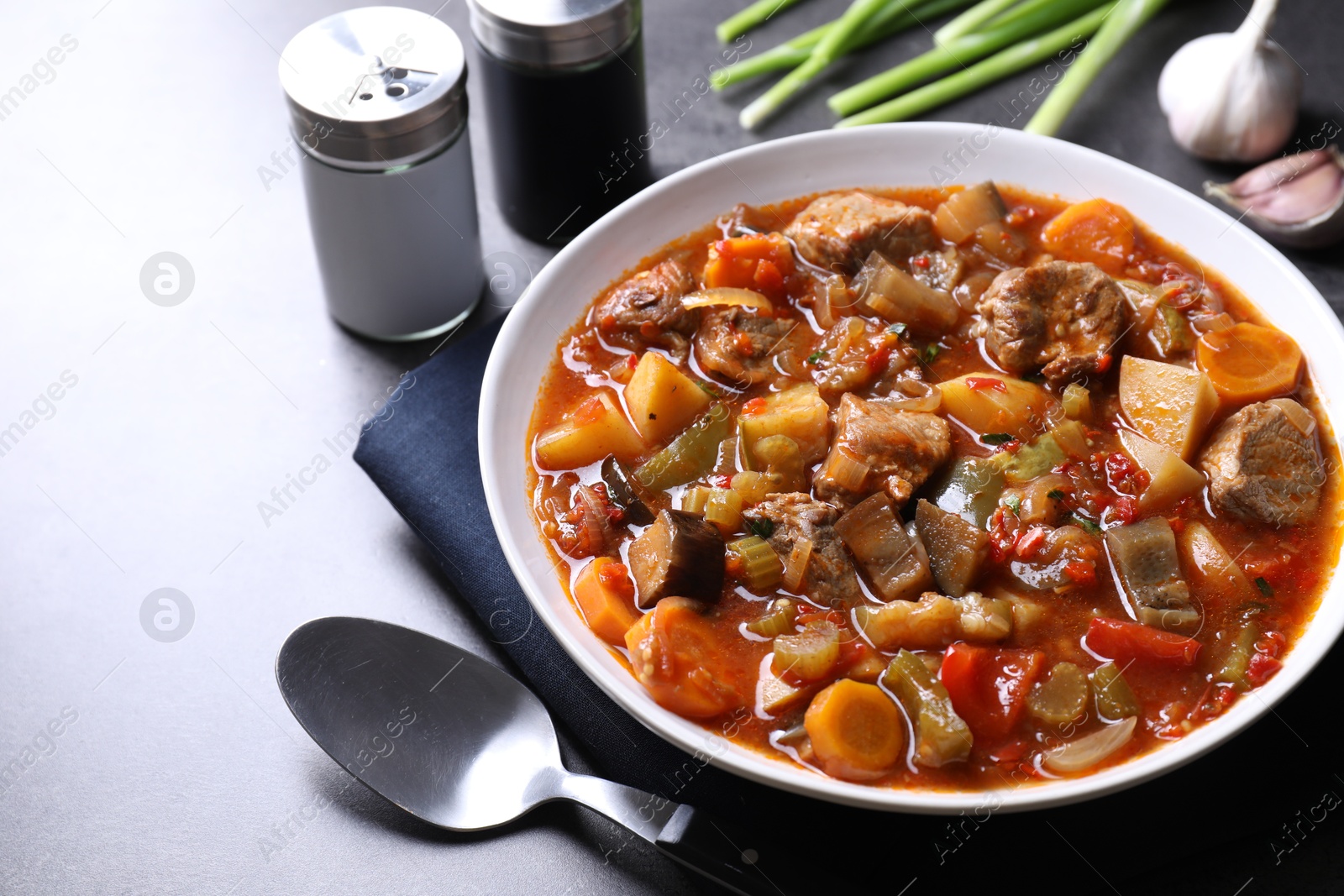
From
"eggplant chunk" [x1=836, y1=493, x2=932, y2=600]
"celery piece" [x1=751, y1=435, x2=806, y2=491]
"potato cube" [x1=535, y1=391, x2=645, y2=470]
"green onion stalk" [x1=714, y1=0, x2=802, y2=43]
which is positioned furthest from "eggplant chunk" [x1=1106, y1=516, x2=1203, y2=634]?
"green onion stalk" [x1=714, y1=0, x2=802, y2=43]

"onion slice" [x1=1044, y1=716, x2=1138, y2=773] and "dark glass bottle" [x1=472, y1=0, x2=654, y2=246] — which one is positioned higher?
"dark glass bottle" [x1=472, y1=0, x2=654, y2=246]

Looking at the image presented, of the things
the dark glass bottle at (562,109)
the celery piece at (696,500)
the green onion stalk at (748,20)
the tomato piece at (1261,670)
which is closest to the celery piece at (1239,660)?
the tomato piece at (1261,670)

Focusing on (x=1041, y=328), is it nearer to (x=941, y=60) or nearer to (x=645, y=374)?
(x=645, y=374)

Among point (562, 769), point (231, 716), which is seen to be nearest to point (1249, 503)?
point (562, 769)

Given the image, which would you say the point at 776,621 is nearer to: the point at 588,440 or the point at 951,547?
the point at 951,547

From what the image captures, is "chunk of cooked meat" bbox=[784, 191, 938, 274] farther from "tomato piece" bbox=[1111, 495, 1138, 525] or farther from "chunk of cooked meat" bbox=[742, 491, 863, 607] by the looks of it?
"tomato piece" bbox=[1111, 495, 1138, 525]

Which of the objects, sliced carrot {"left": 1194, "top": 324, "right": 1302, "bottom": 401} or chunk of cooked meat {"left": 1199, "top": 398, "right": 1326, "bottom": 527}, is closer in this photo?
chunk of cooked meat {"left": 1199, "top": 398, "right": 1326, "bottom": 527}

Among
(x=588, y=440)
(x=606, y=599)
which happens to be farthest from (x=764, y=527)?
(x=588, y=440)
